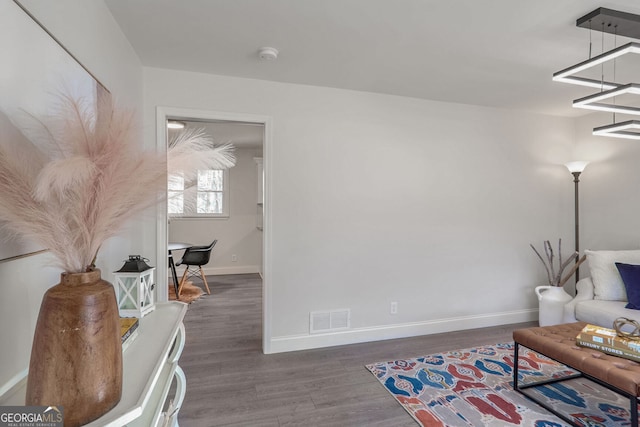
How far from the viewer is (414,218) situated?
3.49 m

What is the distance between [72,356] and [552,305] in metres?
4.15

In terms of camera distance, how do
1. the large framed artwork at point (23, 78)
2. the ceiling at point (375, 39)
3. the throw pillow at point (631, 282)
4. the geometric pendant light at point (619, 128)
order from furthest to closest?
the throw pillow at point (631, 282) < the geometric pendant light at point (619, 128) < the ceiling at point (375, 39) < the large framed artwork at point (23, 78)

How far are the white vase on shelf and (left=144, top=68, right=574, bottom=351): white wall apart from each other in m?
0.38

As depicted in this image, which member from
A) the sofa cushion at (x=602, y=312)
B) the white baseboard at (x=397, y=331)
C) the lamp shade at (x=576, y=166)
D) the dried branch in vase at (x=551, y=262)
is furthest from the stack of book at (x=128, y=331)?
the lamp shade at (x=576, y=166)

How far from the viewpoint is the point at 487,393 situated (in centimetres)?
238

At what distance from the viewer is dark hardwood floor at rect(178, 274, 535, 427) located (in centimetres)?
211

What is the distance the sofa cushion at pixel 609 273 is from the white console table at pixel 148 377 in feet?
12.3

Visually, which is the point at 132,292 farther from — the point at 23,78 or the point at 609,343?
the point at 609,343

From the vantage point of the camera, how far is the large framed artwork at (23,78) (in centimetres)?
93

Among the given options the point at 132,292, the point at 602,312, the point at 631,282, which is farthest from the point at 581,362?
the point at 132,292

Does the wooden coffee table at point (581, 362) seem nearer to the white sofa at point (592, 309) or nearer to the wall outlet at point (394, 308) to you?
the white sofa at point (592, 309)

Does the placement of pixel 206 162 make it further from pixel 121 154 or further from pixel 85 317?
pixel 85 317

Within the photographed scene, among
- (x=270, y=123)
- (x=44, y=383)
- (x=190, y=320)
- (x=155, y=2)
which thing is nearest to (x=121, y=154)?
(x=44, y=383)

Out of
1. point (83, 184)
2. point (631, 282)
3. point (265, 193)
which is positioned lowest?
point (631, 282)
